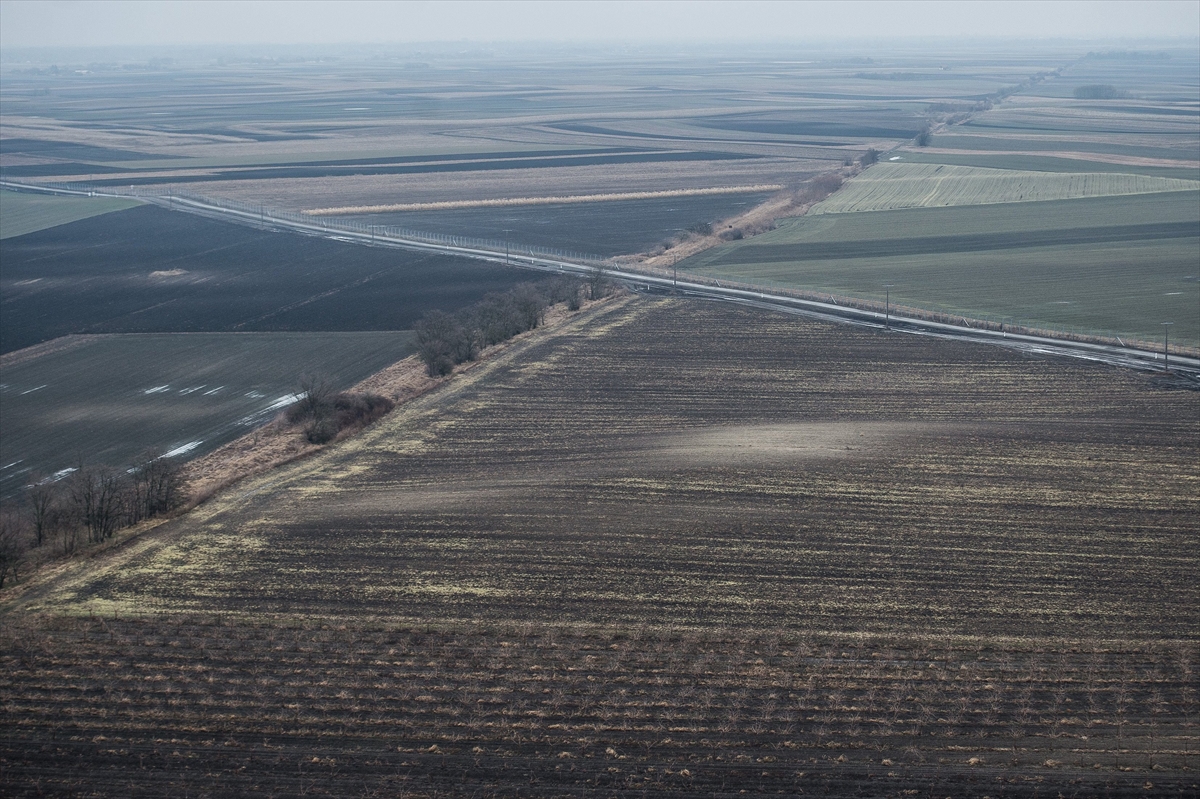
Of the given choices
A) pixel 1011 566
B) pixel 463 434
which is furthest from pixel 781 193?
pixel 1011 566

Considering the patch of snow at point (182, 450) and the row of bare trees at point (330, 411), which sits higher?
the row of bare trees at point (330, 411)

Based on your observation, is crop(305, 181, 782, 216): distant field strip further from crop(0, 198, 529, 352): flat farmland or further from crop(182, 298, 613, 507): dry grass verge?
crop(182, 298, 613, 507): dry grass verge

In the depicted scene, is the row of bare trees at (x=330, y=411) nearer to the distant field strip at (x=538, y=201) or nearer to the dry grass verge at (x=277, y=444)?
the dry grass verge at (x=277, y=444)

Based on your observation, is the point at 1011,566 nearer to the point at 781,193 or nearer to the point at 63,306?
the point at 63,306

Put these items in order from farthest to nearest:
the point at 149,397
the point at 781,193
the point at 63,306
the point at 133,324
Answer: the point at 781,193 < the point at 63,306 < the point at 133,324 < the point at 149,397

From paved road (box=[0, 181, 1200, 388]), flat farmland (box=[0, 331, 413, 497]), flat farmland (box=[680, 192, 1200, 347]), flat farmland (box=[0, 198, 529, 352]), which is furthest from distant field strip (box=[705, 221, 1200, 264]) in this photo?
flat farmland (box=[0, 331, 413, 497])

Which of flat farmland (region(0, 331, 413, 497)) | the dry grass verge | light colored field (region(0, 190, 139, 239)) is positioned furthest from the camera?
light colored field (region(0, 190, 139, 239))

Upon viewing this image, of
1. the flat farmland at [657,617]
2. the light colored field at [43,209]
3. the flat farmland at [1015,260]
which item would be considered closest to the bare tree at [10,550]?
the flat farmland at [657,617]
